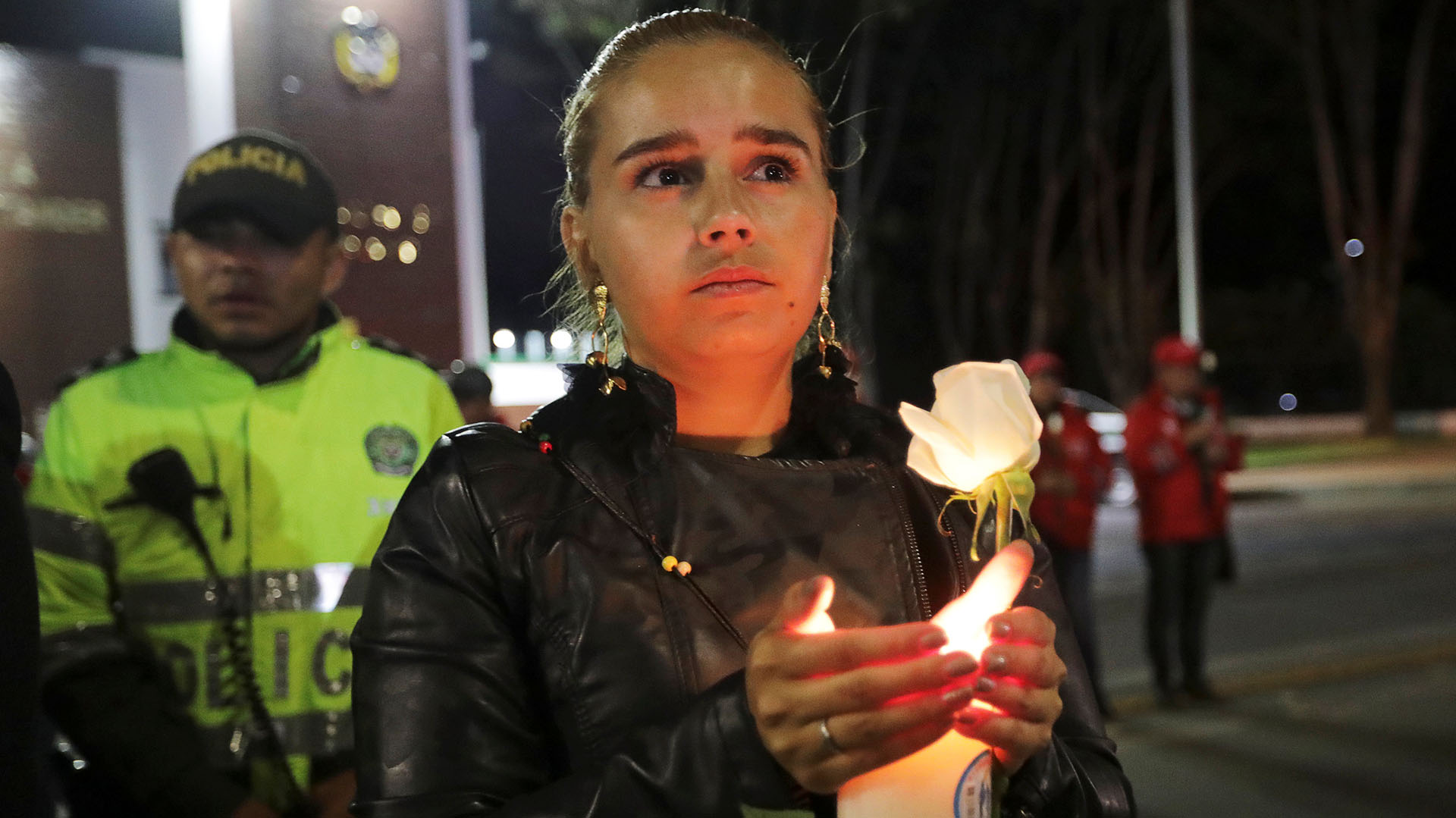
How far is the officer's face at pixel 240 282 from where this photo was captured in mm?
2441

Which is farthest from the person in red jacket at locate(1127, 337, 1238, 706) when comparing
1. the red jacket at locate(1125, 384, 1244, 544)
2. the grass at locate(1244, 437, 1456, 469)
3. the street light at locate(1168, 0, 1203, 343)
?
the grass at locate(1244, 437, 1456, 469)

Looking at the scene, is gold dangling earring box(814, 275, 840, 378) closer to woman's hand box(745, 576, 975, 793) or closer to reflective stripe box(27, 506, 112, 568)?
woman's hand box(745, 576, 975, 793)

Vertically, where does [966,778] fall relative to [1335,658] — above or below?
above

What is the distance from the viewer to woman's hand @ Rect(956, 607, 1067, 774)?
1.04 meters

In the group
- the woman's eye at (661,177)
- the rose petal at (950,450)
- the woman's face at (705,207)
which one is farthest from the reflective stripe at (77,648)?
the rose petal at (950,450)

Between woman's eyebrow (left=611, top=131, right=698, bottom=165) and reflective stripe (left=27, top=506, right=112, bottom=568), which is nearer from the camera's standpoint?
woman's eyebrow (left=611, top=131, right=698, bottom=165)

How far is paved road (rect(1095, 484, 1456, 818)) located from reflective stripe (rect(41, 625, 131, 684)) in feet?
13.8

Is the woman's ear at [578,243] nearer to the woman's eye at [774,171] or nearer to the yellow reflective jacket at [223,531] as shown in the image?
the woman's eye at [774,171]

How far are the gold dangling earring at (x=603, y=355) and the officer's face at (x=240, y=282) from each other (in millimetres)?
1220

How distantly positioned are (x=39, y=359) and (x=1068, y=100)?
26710 mm

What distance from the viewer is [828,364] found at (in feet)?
5.20

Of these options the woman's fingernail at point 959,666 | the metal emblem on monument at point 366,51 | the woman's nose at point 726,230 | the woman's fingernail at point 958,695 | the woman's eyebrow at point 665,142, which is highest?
the metal emblem on monument at point 366,51

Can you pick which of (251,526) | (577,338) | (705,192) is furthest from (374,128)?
(705,192)

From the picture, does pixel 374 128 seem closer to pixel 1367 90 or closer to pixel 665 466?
pixel 665 466
